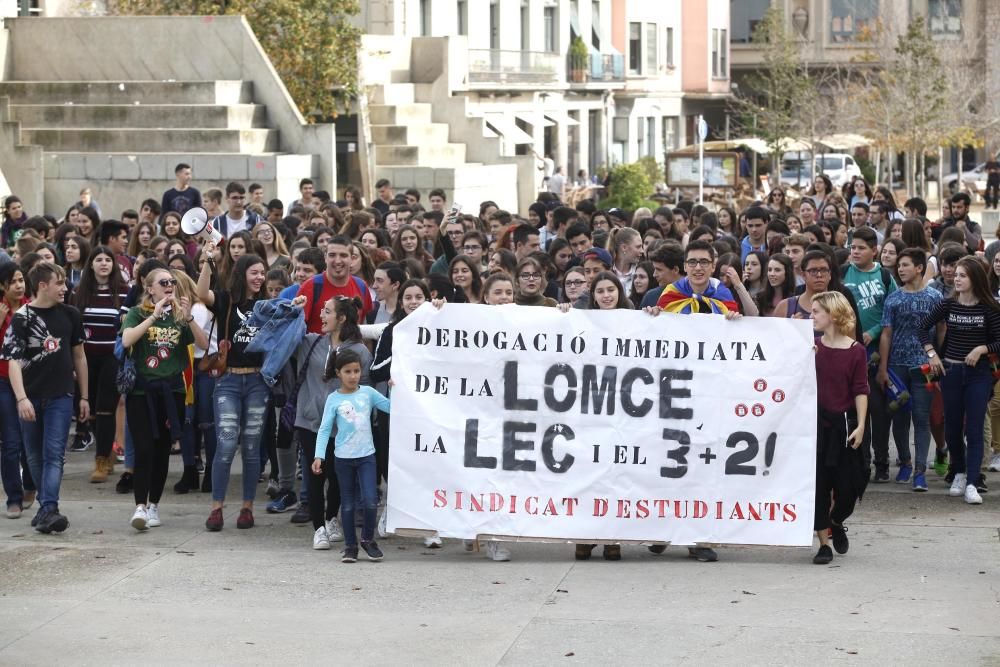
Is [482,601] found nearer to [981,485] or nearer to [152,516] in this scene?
[152,516]

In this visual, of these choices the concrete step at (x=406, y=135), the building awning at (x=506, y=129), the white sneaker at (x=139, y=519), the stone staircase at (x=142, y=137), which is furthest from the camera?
the building awning at (x=506, y=129)

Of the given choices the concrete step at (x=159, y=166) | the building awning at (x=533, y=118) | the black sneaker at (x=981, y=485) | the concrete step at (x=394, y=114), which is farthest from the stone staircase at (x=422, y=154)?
the black sneaker at (x=981, y=485)

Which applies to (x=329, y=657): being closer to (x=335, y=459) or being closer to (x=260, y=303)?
(x=335, y=459)

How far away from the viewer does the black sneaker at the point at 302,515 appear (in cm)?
1066

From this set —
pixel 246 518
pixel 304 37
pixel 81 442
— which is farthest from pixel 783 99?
pixel 246 518

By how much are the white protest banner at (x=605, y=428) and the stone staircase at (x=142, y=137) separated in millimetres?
17213

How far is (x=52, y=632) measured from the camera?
8133 mm

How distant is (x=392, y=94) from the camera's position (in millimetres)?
37469

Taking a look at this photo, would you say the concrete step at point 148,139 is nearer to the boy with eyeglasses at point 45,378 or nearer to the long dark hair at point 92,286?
the long dark hair at point 92,286

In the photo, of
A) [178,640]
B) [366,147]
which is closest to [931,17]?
[366,147]

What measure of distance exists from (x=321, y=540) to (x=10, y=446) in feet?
7.59

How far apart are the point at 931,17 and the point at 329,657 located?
64.3 metres

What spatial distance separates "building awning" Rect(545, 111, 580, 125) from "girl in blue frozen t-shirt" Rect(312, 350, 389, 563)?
47.1m

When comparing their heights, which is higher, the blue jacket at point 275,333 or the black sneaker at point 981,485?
the blue jacket at point 275,333
